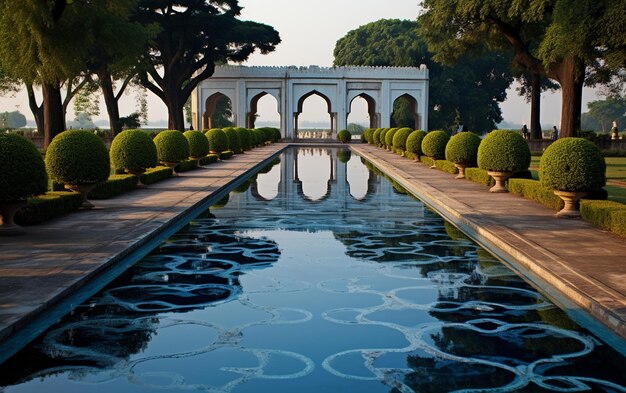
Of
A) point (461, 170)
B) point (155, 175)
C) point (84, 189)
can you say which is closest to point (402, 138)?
point (461, 170)

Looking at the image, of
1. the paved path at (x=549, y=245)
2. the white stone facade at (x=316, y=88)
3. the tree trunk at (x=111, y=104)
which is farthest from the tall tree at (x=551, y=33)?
the white stone facade at (x=316, y=88)

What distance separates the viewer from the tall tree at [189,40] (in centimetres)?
4100

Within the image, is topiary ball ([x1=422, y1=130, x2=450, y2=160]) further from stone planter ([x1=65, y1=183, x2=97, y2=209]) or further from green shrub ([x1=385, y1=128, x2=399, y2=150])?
green shrub ([x1=385, y1=128, x2=399, y2=150])

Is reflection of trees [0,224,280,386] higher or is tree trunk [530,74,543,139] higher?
tree trunk [530,74,543,139]

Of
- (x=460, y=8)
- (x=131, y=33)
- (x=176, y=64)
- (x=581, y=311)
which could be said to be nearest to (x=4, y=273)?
(x=581, y=311)

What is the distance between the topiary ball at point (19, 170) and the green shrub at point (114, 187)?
11.9 feet

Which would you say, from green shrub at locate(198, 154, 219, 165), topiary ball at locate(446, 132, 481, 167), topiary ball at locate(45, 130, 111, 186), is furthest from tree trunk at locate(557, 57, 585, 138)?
topiary ball at locate(45, 130, 111, 186)

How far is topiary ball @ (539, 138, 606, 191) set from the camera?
11.5 metres

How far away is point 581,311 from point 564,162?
5797 millimetres

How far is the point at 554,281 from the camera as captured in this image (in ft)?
23.4

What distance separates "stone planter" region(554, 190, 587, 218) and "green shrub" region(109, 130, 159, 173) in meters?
9.02

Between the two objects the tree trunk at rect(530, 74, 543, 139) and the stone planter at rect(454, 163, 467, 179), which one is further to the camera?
the tree trunk at rect(530, 74, 543, 139)

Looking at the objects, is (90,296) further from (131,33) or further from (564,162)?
(131,33)

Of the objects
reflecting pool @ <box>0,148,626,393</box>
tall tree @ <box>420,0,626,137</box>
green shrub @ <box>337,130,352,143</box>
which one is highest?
tall tree @ <box>420,0,626,137</box>
